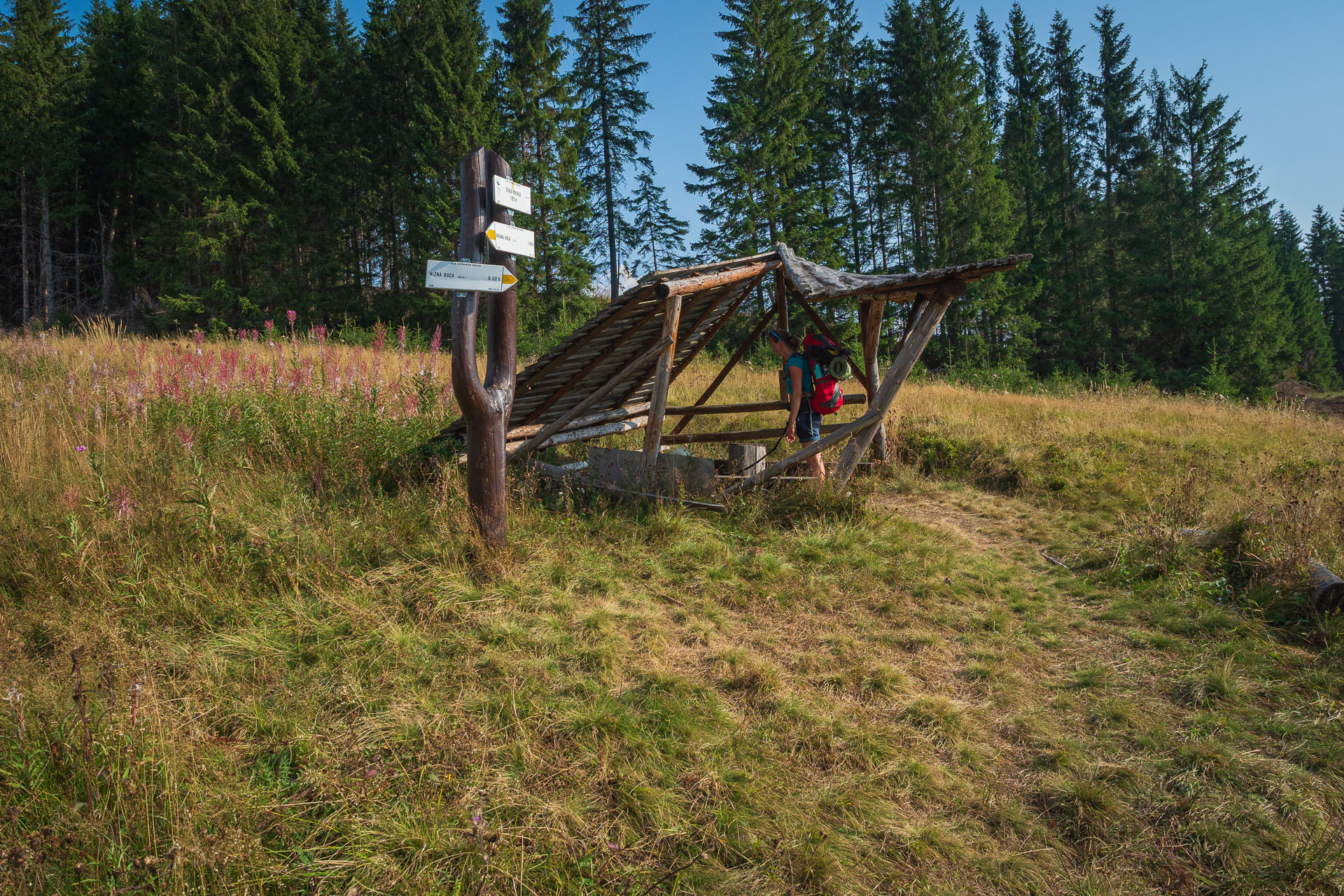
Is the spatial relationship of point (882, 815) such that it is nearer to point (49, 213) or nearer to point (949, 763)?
point (949, 763)

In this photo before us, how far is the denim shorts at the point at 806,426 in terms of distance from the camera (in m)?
6.64

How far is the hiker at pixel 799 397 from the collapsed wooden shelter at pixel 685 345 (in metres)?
0.27

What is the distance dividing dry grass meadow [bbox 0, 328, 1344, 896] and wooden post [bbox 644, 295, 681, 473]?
26.3 inches

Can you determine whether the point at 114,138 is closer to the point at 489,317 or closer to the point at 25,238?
the point at 25,238

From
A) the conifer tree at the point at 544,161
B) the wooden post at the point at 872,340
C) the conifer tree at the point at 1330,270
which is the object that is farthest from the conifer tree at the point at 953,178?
the conifer tree at the point at 1330,270

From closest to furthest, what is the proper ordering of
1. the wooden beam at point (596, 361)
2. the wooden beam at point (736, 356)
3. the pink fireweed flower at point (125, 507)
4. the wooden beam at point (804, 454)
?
the pink fireweed flower at point (125, 507) < the wooden beam at point (804, 454) < the wooden beam at point (596, 361) < the wooden beam at point (736, 356)

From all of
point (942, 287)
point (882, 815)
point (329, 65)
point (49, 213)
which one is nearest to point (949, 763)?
point (882, 815)

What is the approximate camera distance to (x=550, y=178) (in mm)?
23047

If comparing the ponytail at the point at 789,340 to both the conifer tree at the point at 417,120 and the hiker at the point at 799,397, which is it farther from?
the conifer tree at the point at 417,120

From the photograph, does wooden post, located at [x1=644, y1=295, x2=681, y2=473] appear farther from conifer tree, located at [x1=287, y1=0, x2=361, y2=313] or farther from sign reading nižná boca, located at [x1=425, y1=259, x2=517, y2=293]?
conifer tree, located at [x1=287, y1=0, x2=361, y2=313]

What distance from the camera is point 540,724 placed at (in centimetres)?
296

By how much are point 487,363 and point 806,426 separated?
3.69 meters

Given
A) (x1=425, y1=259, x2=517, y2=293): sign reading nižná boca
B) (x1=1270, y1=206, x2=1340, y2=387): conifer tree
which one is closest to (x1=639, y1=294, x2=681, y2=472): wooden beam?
(x1=425, y1=259, x2=517, y2=293): sign reading nižná boca

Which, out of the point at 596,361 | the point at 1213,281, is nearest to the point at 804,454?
the point at 596,361
